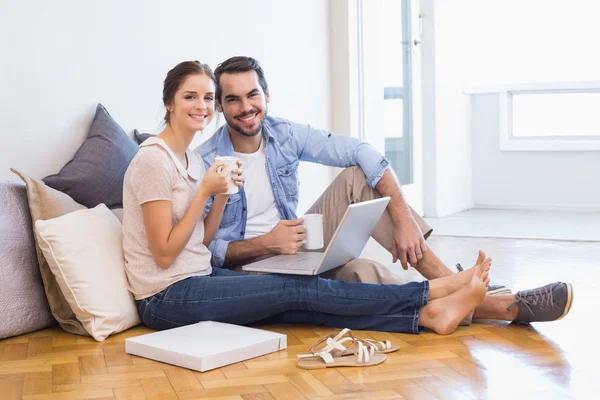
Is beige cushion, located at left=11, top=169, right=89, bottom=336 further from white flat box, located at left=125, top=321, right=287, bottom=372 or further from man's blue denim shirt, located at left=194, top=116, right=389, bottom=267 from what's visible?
man's blue denim shirt, located at left=194, top=116, right=389, bottom=267

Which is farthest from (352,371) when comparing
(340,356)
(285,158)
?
(285,158)

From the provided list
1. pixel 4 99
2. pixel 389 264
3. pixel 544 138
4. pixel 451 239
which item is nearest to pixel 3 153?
pixel 4 99

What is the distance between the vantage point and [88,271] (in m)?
2.39

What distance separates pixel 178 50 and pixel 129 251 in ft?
4.15

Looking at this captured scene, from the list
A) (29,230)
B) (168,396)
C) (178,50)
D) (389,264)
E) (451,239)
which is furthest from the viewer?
(451,239)

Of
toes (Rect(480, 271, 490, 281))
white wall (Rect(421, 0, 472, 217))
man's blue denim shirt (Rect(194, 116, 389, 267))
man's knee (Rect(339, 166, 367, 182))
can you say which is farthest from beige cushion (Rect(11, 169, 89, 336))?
white wall (Rect(421, 0, 472, 217))

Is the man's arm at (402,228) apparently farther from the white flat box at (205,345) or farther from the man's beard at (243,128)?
the white flat box at (205,345)

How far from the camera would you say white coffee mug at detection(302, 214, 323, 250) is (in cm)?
240

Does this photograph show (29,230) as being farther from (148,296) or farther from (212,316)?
(212,316)

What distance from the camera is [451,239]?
14.9 ft

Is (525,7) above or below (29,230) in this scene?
above

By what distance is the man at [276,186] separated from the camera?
2611 millimetres

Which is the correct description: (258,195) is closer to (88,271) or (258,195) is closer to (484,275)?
(88,271)

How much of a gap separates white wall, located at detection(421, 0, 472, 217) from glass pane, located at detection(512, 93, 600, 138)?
1.36ft
